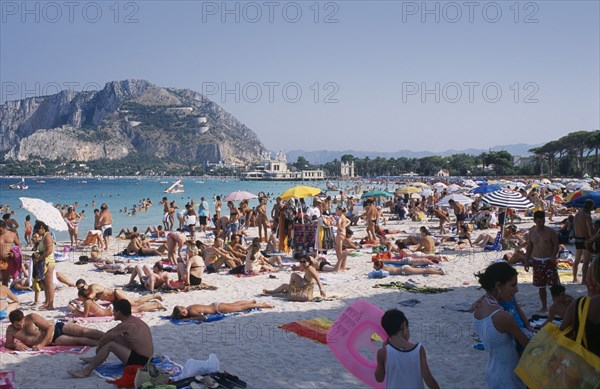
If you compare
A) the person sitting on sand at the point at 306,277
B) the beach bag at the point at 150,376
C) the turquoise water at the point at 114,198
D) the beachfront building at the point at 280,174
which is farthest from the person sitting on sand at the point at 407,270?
the beachfront building at the point at 280,174

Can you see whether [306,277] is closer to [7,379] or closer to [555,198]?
[7,379]

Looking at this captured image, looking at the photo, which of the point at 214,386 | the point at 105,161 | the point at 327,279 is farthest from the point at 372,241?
the point at 105,161

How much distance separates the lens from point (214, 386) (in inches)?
189

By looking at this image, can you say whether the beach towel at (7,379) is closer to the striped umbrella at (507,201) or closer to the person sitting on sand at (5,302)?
the person sitting on sand at (5,302)

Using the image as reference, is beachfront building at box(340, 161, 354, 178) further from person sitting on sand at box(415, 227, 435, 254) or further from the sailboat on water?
person sitting on sand at box(415, 227, 435, 254)

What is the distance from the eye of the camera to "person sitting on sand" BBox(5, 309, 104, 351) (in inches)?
234

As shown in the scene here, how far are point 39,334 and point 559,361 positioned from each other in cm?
553

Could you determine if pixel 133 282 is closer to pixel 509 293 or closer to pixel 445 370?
pixel 445 370

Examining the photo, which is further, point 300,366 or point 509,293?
point 300,366

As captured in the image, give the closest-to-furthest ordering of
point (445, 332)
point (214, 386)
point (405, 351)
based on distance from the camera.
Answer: point (405, 351) < point (214, 386) < point (445, 332)

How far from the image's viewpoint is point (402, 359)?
321 centimetres

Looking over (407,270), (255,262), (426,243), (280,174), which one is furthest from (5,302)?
(280,174)

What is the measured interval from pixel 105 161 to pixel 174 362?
198506 millimetres

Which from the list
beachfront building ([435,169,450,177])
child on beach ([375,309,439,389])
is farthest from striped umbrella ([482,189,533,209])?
beachfront building ([435,169,450,177])
